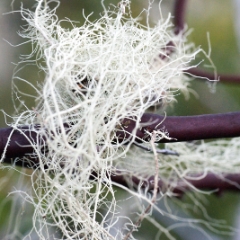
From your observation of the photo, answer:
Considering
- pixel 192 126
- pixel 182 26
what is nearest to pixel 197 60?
pixel 182 26

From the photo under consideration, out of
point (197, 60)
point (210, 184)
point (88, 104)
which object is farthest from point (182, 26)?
point (197, 60)

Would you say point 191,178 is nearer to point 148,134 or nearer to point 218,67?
point 148,134

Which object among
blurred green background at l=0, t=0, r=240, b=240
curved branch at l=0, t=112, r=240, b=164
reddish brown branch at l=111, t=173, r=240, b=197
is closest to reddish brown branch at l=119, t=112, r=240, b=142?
curved branch at l=0, t=112, r=240, b=164

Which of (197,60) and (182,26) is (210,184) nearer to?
(182,26)

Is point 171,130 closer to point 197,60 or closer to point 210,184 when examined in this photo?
point 210,184

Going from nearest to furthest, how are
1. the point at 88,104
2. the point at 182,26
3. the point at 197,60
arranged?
the point at 88,104 → the point at 182,26 → the point at 197,60

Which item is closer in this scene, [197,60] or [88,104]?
[88,104]

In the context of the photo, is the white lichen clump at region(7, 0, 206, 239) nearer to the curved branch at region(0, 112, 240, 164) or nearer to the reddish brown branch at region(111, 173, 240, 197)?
the curved branch at region(0, 112, 240, 164)

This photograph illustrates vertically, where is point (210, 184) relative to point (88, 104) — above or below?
below

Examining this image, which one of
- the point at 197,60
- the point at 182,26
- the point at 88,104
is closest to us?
the point at 88,104

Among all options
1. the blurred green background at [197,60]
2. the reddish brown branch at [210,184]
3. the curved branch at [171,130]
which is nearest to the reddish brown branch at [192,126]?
the curved branch at [171,130]

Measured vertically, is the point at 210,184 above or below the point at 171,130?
below
